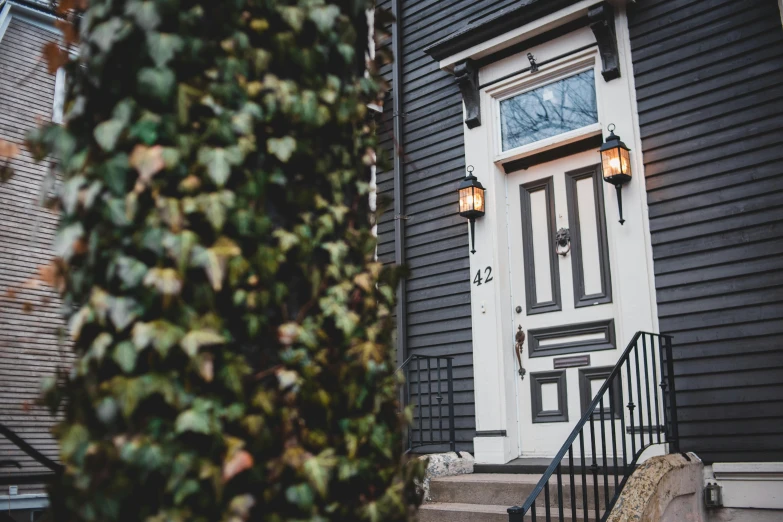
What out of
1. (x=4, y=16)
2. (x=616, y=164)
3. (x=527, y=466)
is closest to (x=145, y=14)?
(x=616, y=164)

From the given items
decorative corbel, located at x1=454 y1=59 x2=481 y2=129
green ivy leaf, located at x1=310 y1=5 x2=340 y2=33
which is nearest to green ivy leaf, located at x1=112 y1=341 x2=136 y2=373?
green ivy leaf, located at x1=310 y1=5 x2=340 y2=33

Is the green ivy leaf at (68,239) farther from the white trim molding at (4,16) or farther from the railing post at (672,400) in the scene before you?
the white trim molding at (4,16)

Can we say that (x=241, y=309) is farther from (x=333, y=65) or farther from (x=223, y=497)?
(x=333, y=65)

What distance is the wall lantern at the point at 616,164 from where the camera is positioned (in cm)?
483

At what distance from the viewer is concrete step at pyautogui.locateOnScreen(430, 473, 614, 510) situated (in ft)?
14.0

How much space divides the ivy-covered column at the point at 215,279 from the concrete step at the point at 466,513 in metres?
2.64

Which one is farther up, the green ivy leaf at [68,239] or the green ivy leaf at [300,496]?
the green ivy leaf at [68,239]

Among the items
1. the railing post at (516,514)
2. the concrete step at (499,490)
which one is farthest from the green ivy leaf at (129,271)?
the concrete step at (499,490)

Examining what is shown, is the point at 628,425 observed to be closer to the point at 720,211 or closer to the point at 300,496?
the point at 720,211

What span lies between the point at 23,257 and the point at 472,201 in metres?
6.14

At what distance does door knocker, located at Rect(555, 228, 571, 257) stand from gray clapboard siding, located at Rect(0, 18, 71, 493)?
5.85 m

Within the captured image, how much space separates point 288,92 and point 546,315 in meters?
3.98

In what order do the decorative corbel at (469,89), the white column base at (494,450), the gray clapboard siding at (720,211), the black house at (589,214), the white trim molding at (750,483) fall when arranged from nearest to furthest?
the white trim molding at (750,483) < the gray clapboard siding at (720,211) < the black house at (589,214) < the white column base at (494,450) < the decorative corbel at (469,89)

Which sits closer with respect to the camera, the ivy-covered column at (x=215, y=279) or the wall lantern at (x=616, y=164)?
the ivy-covered column at (x=215, y=279)
